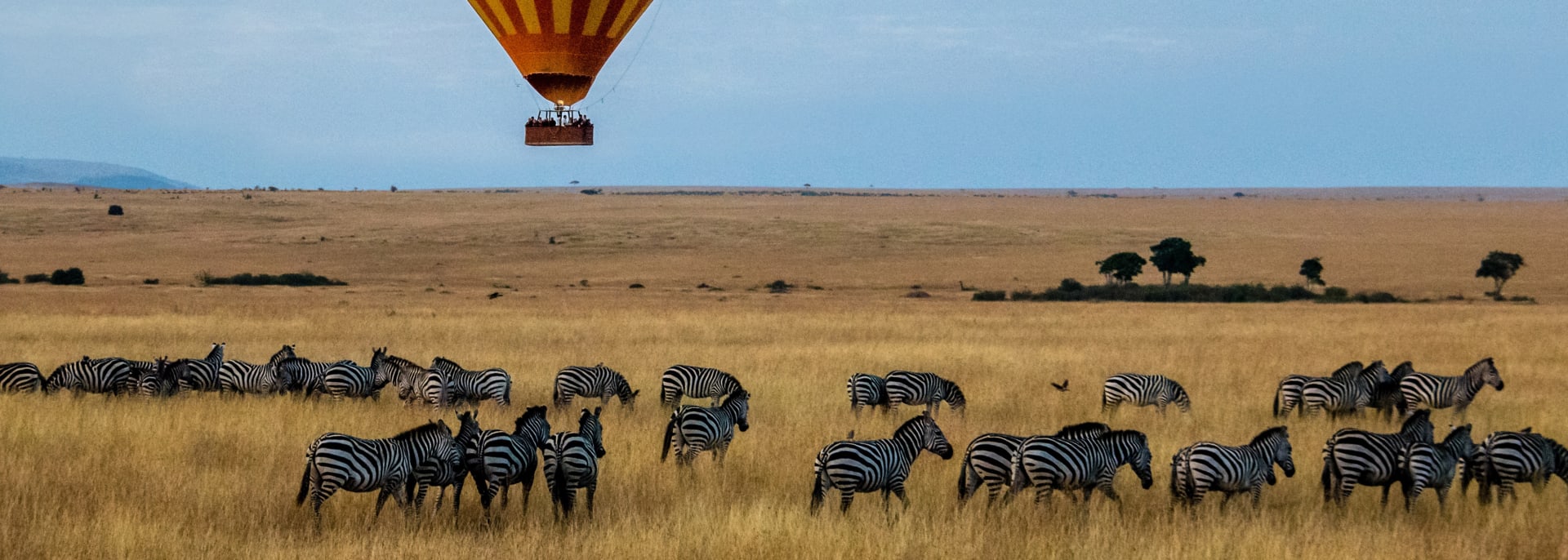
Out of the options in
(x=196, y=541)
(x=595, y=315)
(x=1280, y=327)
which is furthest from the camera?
(x=595, y=315)

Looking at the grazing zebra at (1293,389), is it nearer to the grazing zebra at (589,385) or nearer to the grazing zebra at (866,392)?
the grazing zebra at (866,392)

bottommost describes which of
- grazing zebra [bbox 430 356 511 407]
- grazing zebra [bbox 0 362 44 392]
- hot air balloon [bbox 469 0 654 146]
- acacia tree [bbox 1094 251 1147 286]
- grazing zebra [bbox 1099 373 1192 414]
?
grazing zebra [bbox 0 362 44 392]

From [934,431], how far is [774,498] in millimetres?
1519

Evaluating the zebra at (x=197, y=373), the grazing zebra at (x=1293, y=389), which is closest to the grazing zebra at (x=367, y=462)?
the zebra at (x=197, y=373)

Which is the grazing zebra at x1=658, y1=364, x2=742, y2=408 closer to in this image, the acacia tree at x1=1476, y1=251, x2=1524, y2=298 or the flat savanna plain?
the flat savanna plain

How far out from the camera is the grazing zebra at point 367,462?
35.5 feet

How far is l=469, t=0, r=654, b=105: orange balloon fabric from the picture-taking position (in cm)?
2295

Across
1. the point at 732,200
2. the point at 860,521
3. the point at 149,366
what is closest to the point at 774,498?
the point at 860,521

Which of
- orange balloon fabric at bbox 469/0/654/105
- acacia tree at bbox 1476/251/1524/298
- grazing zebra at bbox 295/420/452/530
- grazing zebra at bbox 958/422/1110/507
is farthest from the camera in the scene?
acacia tree at bbox 1476/251/1524/298

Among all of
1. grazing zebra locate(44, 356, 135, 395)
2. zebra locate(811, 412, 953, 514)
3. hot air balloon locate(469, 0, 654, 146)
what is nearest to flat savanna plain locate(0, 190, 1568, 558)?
zebra locate(811, 412, 953, 514)

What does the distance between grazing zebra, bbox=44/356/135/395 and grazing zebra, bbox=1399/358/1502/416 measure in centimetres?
1649

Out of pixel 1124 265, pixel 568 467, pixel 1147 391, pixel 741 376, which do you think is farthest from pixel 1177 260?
pixel 568 467

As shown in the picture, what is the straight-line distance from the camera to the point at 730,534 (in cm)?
1075

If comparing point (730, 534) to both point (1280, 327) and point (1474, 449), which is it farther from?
point (1280, 327)
